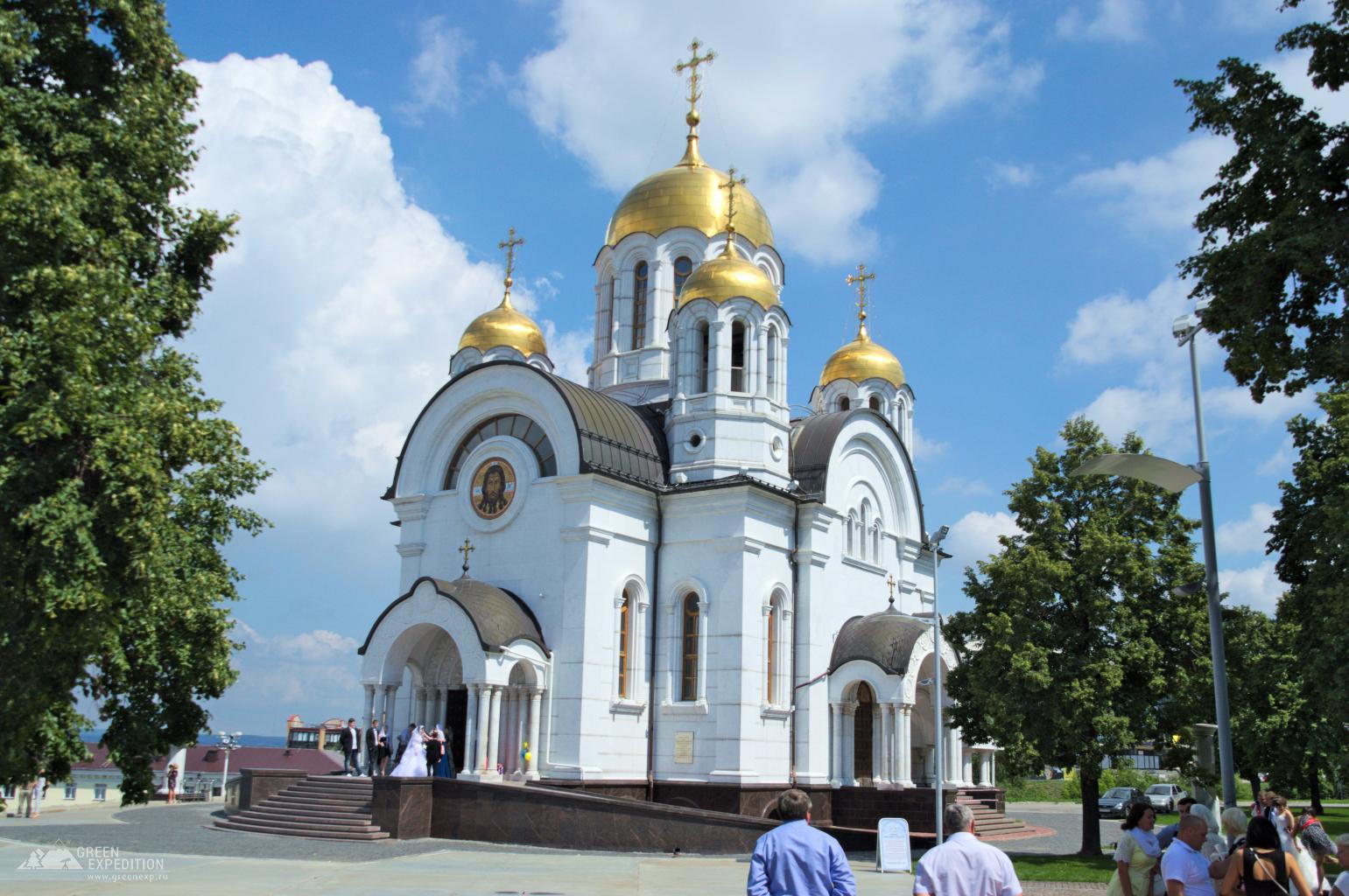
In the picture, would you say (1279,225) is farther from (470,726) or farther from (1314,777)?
(1314,777)

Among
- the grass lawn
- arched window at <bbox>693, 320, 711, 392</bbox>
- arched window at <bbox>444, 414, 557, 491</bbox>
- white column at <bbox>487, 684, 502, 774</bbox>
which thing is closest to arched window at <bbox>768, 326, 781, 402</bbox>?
arched window at <bbox>693, 320, 711, 392</bbox>

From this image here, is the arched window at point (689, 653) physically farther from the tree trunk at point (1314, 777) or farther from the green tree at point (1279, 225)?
the tree trunk at point (1314, 777)

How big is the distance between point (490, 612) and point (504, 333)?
489 inches

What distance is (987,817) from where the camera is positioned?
27797 mm

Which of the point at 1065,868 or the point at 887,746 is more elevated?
the point at 887,746

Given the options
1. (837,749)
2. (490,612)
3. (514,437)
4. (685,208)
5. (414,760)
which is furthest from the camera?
(685,208)

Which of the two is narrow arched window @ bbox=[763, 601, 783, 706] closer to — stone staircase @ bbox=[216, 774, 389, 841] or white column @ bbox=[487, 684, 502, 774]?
white column @ bbox=[487, 684, 502, 774]

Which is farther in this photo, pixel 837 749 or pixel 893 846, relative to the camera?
pixel 837 749

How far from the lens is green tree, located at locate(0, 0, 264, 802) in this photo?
394 inches

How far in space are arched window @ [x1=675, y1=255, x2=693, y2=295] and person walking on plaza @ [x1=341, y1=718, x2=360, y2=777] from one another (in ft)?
47.3

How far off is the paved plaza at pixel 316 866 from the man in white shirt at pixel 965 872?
8771 millimetres

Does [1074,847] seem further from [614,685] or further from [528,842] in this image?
[528,842]

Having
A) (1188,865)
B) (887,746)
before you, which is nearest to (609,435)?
(887,746)

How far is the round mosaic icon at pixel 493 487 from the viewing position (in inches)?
1017
